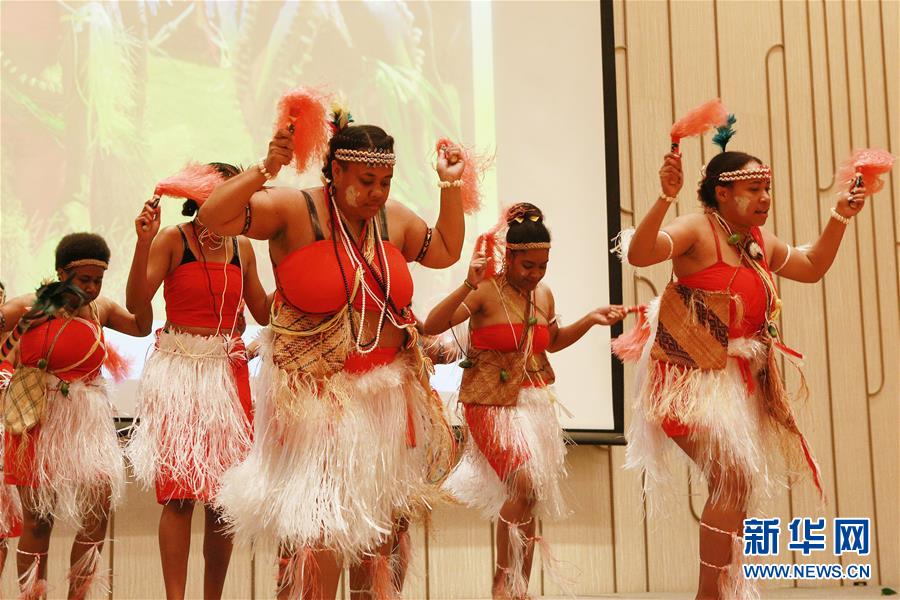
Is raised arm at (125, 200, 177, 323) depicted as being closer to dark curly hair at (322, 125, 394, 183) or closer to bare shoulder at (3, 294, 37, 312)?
bare shoulder at (3, 294, 37, 312)

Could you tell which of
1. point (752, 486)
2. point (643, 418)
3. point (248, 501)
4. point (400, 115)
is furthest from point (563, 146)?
point (248, 501)

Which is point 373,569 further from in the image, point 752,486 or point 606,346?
point 606,346

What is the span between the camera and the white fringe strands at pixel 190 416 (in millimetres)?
3133

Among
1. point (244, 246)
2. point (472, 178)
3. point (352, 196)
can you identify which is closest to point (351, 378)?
point (352, 196)

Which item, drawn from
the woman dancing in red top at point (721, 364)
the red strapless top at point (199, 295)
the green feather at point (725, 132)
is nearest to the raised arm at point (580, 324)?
the woman dancing in red top at point (721, 364)

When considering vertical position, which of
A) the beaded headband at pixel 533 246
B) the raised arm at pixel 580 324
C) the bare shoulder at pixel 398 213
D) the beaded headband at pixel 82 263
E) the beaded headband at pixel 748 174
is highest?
the beaded headband at pixel 748 174

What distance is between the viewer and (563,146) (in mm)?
4941

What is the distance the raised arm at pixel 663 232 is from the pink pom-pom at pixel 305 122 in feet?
3.11

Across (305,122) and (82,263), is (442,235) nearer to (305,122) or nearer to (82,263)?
(305,122)

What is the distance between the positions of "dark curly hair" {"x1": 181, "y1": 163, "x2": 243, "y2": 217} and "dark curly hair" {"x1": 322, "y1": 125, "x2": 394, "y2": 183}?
806 millimetres

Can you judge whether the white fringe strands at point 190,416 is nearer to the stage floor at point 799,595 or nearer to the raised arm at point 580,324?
the raised arm at point 580,324

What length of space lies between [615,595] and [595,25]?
260 cm

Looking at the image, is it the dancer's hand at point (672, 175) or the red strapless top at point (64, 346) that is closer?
the dancer's hand at point (672, 175)

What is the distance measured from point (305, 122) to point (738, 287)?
4.69 feet
